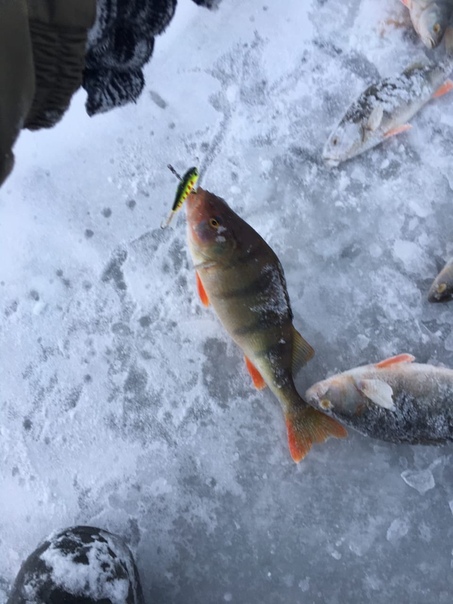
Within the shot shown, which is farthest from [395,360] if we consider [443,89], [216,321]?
[443,89]

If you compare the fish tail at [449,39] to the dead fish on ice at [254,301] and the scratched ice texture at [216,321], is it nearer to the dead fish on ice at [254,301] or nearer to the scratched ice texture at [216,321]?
the scratched ice texture at [216,321]

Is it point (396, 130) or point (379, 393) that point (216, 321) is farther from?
point (396, 130)

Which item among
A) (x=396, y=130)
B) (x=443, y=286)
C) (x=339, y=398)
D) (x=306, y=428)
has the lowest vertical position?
(x=306, y=428)

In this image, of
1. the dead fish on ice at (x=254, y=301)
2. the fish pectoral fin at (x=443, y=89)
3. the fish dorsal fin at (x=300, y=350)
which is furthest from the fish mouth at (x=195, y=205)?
the fish pectoral fin at (x=443, y=89)

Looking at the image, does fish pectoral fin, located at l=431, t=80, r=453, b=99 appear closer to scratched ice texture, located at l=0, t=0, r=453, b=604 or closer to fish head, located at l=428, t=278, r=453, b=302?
scratched ice texture, located at l=0, t=0, r=453, b=604

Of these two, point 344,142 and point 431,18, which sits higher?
point 431,18
